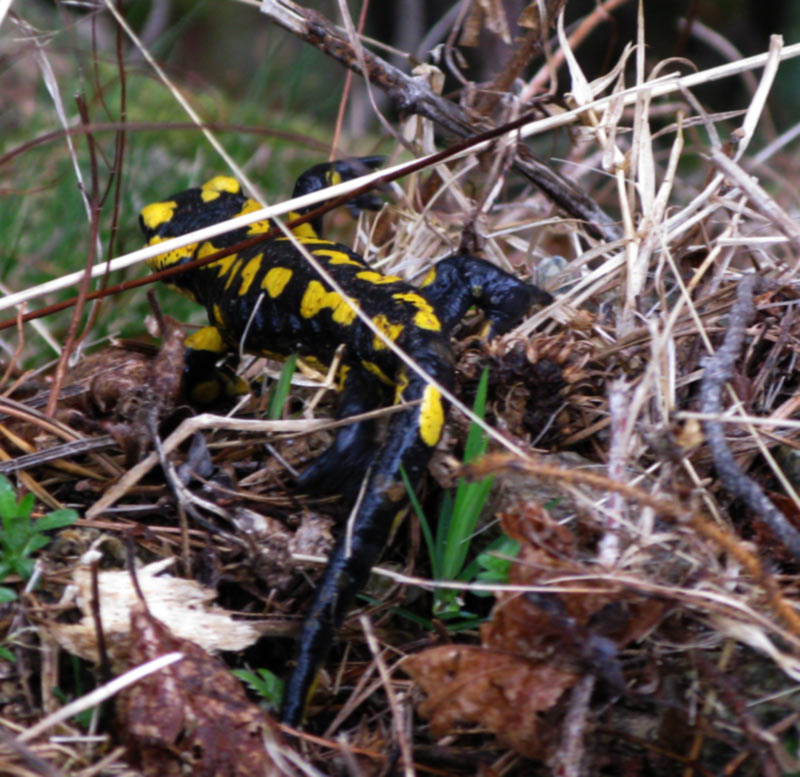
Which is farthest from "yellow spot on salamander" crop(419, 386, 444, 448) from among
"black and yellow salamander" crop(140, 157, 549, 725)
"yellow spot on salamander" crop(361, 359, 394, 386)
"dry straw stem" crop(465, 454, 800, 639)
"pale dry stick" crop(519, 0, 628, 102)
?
"pale dry stick" crop(519, 0, 628, 102)

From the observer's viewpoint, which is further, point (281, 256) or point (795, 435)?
point (281, 256)

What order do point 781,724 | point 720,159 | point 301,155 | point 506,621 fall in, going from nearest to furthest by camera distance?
point 781,724
point 506,621
point 720,159
point 301,155

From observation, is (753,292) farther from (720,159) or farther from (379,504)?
(379,504)

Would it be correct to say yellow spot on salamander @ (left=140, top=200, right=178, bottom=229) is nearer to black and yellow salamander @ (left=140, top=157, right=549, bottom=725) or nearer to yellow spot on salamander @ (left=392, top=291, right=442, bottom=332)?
black and yellow salamander @ (left=140, top=157, right=549, bottom=725)

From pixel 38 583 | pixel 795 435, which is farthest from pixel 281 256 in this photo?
pixel 795 435

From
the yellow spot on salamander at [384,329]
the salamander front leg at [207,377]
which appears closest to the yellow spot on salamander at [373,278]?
the yellow spot on salamander at [384,329]
